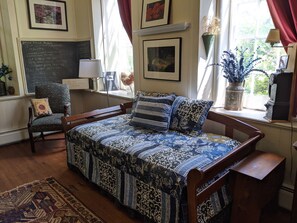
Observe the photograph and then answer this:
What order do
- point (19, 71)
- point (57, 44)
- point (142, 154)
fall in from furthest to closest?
point (57, 44)
point (19, 71)
point (142, 154)

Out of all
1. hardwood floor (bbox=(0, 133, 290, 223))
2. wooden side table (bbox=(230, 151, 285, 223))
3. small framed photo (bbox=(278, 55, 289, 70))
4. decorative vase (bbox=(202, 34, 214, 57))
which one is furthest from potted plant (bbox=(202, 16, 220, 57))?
hardwood floor (bbox=(0, 133, 290, 223))

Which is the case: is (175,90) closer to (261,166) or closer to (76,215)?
(261,166)

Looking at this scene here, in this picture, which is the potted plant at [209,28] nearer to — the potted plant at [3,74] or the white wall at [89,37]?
the white wall at [89,37]

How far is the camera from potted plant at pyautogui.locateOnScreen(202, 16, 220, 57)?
2389mm

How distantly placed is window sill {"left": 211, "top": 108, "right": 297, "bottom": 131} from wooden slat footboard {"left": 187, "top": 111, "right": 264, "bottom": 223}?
12cm

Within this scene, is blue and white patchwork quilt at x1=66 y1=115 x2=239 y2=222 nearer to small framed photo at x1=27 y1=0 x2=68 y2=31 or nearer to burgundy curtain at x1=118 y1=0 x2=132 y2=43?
burgundy curtain at x1=118 y1=0 x2=132 y2=43

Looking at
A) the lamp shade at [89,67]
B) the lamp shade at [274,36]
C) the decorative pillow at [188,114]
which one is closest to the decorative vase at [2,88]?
the lamp shade at [89,67]

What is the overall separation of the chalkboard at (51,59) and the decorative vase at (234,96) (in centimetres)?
258

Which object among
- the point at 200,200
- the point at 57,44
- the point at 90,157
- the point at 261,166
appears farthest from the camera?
the point at 57,44

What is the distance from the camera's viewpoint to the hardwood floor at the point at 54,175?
1988 mm

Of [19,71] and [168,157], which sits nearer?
[168,157]

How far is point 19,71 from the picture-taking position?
3.61 m

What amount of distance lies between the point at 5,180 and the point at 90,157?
41.8 inches

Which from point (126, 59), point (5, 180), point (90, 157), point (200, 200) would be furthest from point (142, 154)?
point (126, 59)
